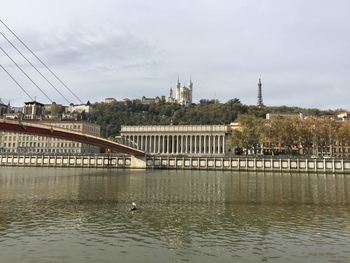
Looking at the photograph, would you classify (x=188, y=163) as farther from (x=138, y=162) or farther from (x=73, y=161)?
(x=73, y=161)

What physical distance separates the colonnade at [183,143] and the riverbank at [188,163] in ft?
184

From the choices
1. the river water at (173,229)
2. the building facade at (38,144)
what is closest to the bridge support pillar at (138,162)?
the river water at (173,229)

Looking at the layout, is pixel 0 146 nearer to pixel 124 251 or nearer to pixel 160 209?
pixel 160 209

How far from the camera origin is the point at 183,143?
167250 mm

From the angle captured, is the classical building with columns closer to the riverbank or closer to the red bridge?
the riverbank

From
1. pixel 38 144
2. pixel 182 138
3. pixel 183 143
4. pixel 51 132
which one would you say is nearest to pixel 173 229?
pixel 51 132

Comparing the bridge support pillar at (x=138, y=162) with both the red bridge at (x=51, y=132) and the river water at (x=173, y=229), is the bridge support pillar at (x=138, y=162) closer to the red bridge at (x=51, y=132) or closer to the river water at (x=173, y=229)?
the red bridge at (x=51, y=132)

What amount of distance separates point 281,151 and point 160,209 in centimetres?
11511

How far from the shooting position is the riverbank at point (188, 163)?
3586 inches

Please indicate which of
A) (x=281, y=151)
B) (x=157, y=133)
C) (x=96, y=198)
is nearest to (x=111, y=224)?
(x=96, y=198)

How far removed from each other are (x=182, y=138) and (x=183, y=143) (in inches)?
97.6

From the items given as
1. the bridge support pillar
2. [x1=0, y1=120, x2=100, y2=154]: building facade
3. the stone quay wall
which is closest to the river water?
the bridge support pillar

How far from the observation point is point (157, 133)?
544 ft

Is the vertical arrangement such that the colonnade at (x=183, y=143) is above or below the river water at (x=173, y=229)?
above
